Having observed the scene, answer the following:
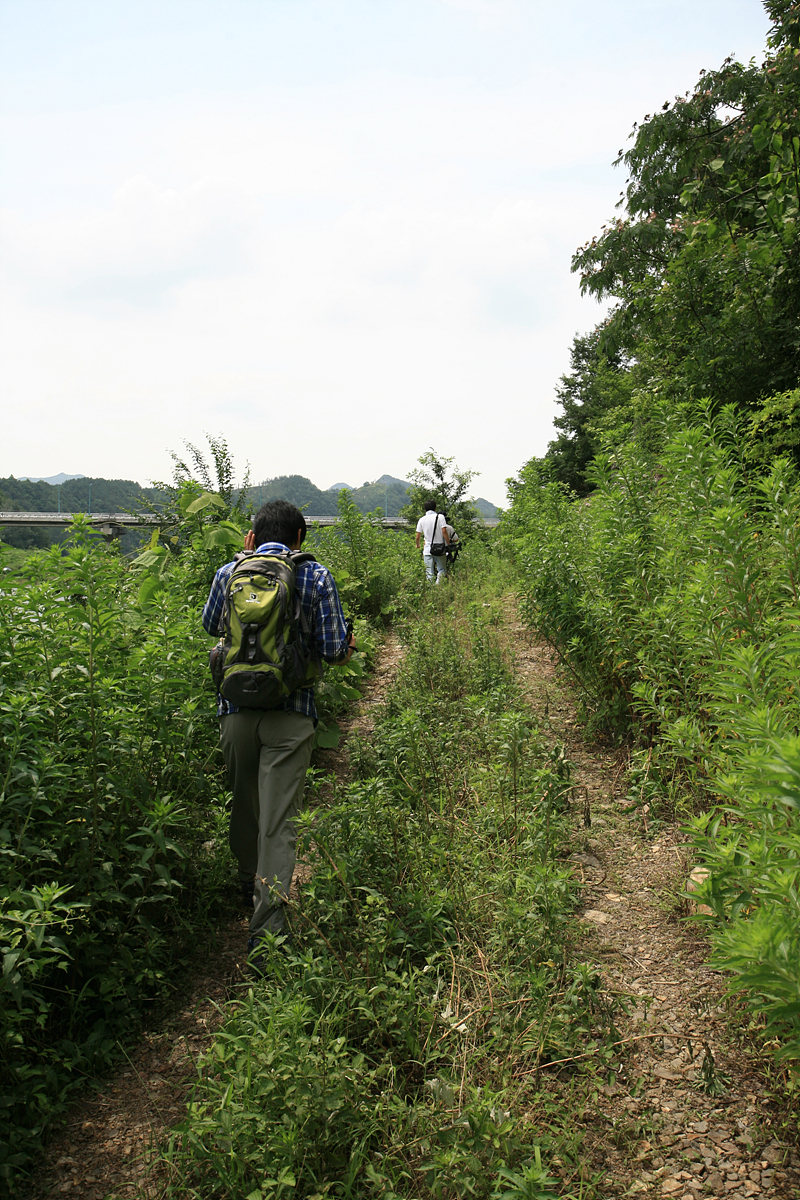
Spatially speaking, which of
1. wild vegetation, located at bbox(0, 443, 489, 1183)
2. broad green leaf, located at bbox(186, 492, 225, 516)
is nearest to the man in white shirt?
broad green leaf, located at bbox(186, 492, 225, 516)

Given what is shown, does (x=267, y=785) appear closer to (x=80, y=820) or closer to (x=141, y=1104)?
(x=80, y=820)

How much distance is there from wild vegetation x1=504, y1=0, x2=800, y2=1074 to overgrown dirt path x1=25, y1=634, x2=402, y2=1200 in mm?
1927

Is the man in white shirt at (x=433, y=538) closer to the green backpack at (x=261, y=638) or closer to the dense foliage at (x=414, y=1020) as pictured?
the dense foliage at (x=414, y=1020)

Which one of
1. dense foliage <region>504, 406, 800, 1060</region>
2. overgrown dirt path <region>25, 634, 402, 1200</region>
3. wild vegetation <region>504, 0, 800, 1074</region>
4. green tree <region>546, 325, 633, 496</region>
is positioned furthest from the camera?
green tree <region>546, 325, 633, 496</region>

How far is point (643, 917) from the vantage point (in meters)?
3.30

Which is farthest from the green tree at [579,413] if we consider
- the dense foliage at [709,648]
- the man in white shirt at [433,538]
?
the dense foliage at [709,648]

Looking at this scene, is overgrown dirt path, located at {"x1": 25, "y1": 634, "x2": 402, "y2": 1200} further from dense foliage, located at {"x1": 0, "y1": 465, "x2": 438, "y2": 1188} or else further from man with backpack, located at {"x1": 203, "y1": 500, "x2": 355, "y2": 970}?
man with backpack, located at {"x1": 203, "y1": 500, "x2": 355, "y2": 970}

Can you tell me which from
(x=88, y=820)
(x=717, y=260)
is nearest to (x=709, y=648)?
(x=88, y=820)

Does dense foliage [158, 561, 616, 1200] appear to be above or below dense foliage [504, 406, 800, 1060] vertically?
below

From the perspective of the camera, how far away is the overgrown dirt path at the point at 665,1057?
6.85 ft

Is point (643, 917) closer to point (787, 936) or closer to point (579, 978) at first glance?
A: point (579, 978)

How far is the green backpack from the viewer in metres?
3.17

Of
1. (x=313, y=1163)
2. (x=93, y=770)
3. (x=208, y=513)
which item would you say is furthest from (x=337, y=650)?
(x=208, y=513)

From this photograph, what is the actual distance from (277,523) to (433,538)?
8227 mm
